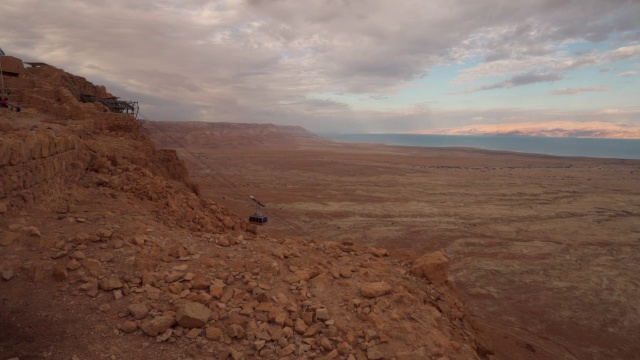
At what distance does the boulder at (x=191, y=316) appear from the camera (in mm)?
5195

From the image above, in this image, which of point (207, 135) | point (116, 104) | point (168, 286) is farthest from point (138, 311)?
point (207, 135)

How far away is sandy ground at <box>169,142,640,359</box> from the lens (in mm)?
13422

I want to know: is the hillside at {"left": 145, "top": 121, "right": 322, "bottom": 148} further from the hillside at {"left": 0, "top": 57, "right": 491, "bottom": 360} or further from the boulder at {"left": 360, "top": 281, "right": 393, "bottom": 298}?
the boulder at {"left": 360, "top": 281, "right": 393, "bottom": 298}

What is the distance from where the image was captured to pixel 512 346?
11.6 m

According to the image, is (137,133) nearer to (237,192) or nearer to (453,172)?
(237,192)

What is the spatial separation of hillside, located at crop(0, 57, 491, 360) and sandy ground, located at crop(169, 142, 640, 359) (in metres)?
3.08

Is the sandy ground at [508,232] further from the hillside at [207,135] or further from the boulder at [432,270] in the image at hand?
the hillside at [207,135]

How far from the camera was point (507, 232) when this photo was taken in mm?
24719

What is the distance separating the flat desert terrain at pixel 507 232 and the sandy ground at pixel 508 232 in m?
0.07

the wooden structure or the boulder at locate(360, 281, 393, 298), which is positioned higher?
the wooden structure

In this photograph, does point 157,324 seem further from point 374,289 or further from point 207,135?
point 207,135

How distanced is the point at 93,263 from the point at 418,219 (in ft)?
79.6

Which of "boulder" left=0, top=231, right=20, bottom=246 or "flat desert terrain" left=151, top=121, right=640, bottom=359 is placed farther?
"flat desert terrain" left=151, top=121, right=640, bottom=359

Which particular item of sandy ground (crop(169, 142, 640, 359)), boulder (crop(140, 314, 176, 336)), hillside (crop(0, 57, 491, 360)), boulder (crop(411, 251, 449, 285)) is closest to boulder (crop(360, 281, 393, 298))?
hillside (crop(0, 57, 491, 360))
